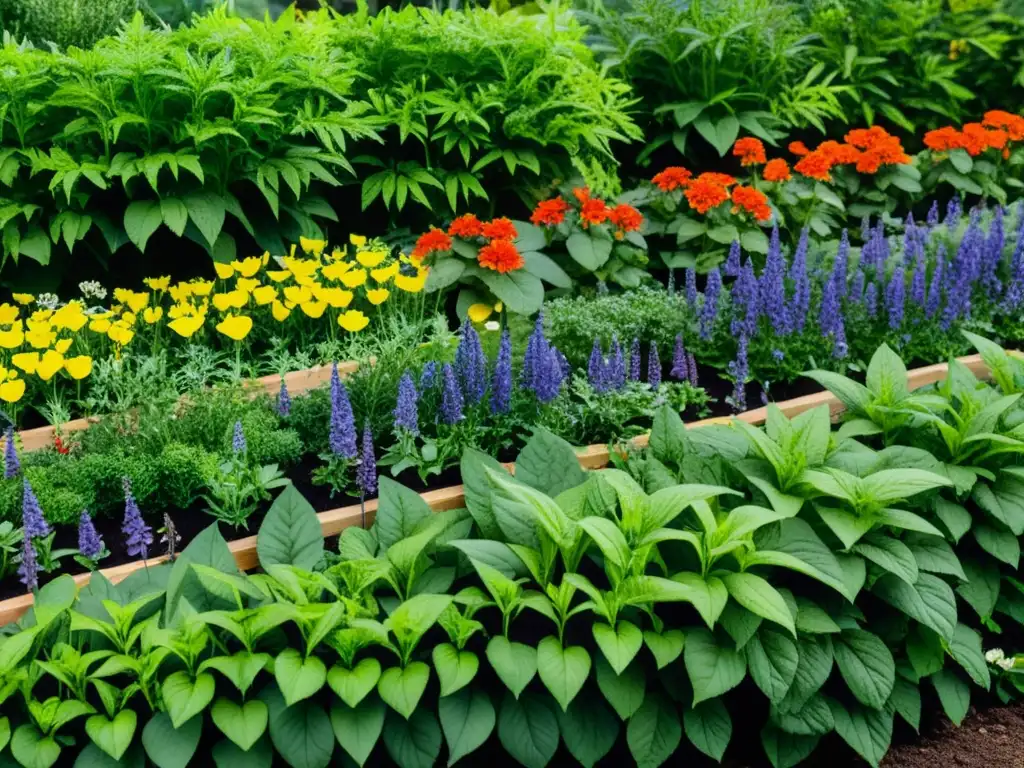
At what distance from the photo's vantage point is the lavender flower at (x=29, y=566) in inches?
114

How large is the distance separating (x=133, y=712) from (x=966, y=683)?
232 cm

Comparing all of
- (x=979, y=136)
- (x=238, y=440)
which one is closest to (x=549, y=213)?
(x=238, y=440)

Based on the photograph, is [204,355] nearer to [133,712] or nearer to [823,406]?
[133,712]

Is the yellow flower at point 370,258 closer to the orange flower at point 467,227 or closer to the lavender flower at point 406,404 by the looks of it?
the orange flower at point 467,227

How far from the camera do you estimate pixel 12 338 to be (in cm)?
371

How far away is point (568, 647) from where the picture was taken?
8.96 feet

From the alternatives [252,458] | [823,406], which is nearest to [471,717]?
[252,458]

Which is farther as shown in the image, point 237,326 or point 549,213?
point 549,213

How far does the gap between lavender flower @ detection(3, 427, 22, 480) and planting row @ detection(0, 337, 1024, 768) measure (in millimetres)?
578

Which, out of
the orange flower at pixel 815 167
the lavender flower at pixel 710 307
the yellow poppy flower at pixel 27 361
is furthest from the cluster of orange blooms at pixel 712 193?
the yellow poppy flower at pixel 27 361

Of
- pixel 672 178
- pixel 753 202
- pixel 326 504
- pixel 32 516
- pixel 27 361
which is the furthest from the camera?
pixel 672 178

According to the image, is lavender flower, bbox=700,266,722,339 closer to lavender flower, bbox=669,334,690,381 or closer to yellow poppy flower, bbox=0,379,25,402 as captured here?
lavender flower, bbox=669,334,690,381

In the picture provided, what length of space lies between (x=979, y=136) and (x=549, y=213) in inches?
119

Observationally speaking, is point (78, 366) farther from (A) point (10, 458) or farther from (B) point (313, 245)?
(B) point (313, 245)
